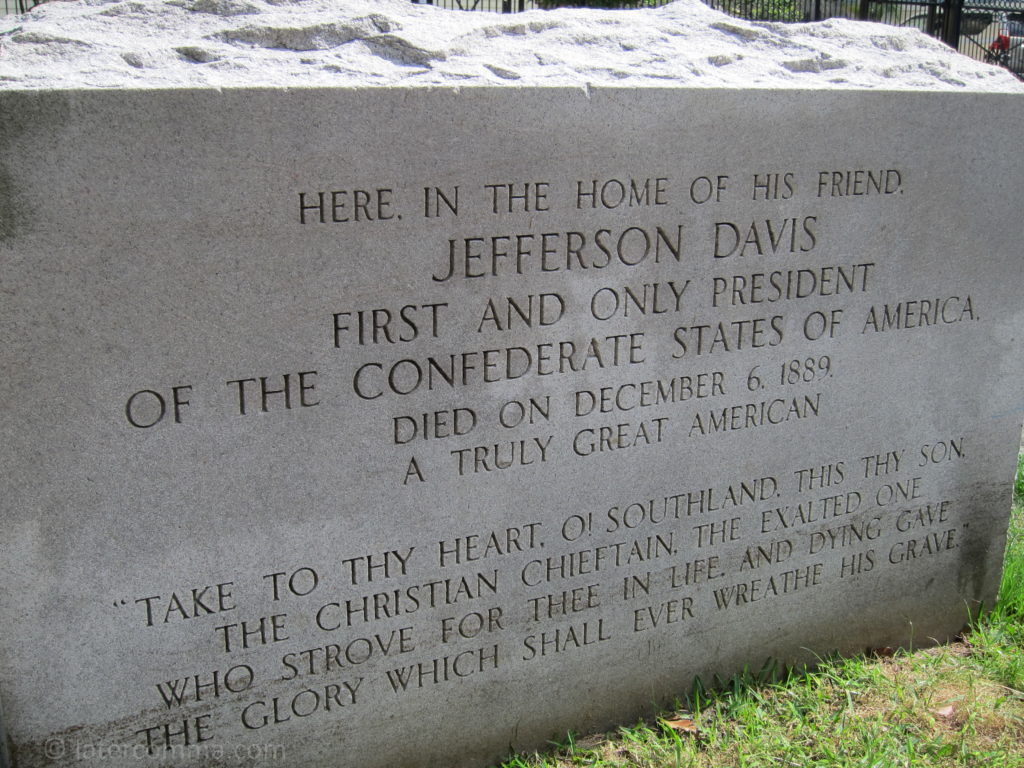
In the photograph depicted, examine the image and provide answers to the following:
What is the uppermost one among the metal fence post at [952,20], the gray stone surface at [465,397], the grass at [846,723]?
the metal fence post at [952,20]

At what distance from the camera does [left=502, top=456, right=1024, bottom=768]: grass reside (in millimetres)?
2893

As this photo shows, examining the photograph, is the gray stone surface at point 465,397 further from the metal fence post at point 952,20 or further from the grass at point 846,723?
the metal fence post at point 952,20

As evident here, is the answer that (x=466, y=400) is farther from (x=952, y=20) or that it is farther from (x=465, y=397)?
(x=952, y=20)

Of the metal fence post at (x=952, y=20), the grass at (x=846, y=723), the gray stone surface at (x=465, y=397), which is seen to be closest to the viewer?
the gray stone surface at (x=465, y=397)

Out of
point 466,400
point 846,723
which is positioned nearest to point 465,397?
point 466,400

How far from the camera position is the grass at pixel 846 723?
9.49 ft

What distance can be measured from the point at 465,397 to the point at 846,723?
1.55 metres

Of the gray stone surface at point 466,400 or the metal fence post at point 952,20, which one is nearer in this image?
the gray stone surface at point 466,400

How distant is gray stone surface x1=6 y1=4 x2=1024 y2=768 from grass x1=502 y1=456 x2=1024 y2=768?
0.09 m

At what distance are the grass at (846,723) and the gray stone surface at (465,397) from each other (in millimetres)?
93

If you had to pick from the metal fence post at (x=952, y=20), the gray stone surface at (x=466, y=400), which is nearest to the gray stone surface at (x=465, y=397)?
the gray stone surface at (x=466, y=400)

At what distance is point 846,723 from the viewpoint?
3.04 meters

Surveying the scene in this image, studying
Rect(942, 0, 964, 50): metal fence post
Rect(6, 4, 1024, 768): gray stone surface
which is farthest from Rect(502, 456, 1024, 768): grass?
Rect(942, 0, 964, 50): metal fence post

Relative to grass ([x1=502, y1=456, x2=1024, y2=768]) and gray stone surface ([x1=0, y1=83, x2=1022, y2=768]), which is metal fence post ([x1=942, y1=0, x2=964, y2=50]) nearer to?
gray stone surface ([x1=0, y1=83, x2=1022, y2=768])
